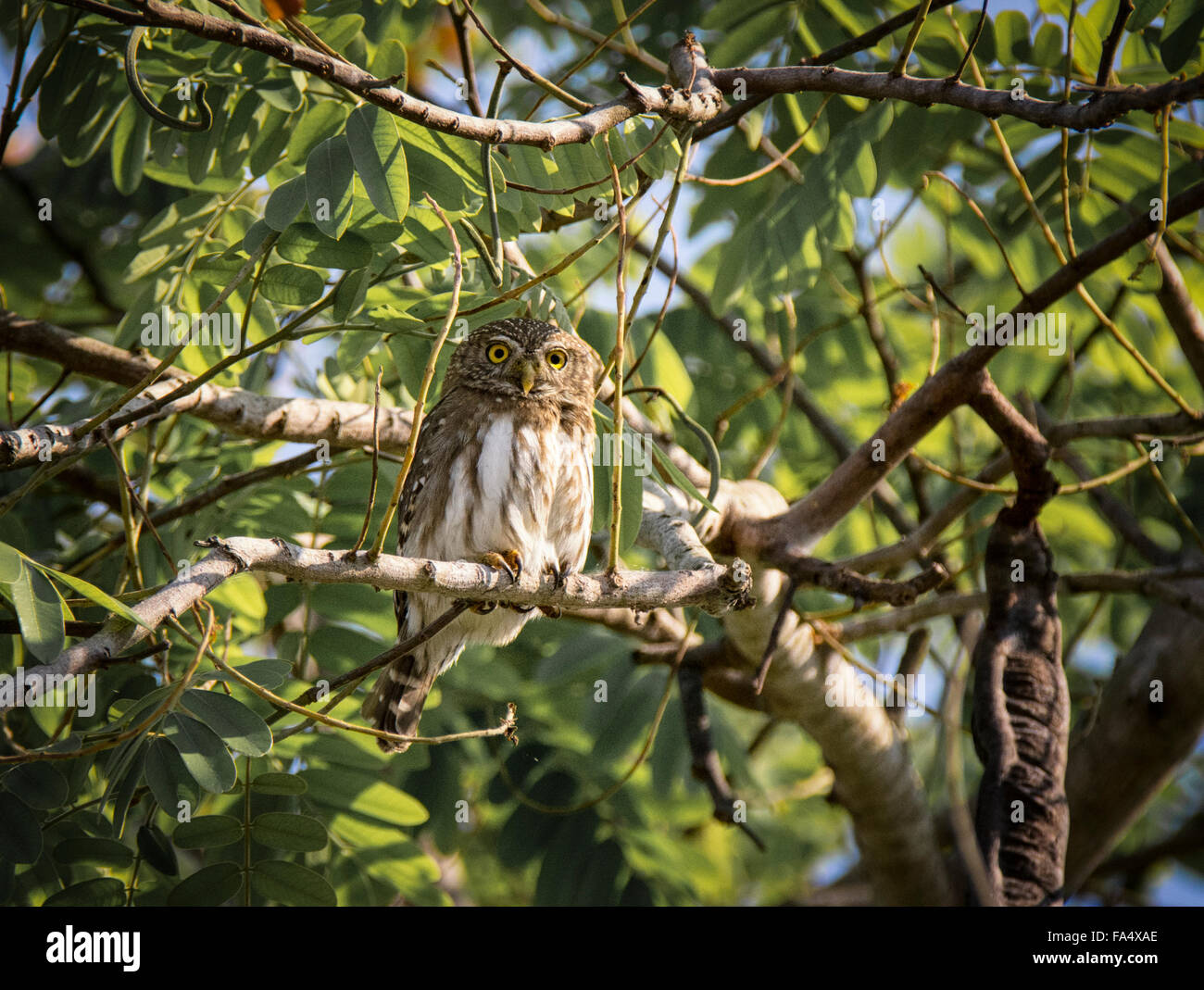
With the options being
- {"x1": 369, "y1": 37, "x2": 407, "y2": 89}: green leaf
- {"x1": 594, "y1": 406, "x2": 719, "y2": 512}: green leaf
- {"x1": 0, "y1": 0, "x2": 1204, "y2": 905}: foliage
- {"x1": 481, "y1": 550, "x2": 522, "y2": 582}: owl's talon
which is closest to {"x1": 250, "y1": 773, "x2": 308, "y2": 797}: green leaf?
{"x1": 0, "y1": 0, "x2": 1204, "y2": 905}: foliage

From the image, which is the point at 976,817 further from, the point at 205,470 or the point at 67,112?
the point at 67,112

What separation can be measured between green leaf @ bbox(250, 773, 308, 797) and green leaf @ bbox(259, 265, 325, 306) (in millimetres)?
1437

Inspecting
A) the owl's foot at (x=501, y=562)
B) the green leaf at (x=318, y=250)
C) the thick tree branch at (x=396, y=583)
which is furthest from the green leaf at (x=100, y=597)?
the owl's foot at (x=501, y=562)

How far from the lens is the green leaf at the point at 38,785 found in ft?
9.05

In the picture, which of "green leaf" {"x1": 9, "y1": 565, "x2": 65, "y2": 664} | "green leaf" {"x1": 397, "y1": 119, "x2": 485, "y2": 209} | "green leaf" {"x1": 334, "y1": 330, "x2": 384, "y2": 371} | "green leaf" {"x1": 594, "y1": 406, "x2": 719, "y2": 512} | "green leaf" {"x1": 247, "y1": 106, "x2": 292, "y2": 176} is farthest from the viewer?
"green leaf" {"x1": 247, "y1": 106, "x2": 292, "y2": 176}

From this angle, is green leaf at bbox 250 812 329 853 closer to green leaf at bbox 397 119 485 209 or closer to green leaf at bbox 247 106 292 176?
green leaf at bbox 397 119 485 209

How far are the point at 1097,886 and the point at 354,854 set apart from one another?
5115mm

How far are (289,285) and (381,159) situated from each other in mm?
598

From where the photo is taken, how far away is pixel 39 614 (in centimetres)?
236

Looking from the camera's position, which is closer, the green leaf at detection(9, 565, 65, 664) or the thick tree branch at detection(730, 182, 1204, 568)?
the green leaf at detection(9, 565, 65, 664)

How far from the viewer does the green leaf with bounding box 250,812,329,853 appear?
3.24 metres

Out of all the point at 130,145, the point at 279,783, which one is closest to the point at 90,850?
the point at 279,783

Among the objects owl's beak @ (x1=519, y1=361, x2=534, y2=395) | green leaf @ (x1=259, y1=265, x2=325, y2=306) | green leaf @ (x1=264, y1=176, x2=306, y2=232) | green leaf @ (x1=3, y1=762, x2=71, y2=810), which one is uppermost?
green leaf @ (x1=264, y1=176, x2=306, y2=232)

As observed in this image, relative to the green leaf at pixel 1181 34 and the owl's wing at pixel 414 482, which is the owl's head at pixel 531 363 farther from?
the green leaf at pixel 1181 34
